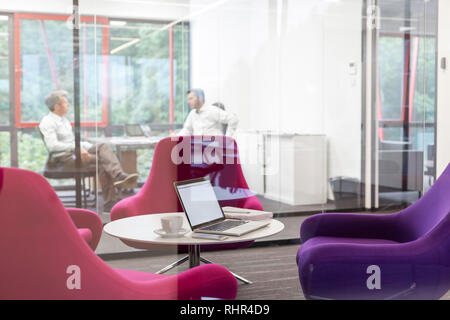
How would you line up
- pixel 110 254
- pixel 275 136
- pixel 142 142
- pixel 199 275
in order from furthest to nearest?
pixel 275 136
pixel 142 142
pixel 110 254
pixel 199 275

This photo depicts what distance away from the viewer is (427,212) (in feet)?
9.41

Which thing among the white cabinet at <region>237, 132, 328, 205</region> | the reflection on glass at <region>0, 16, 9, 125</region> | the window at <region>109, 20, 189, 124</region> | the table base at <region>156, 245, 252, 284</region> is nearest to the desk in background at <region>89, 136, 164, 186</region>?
the window at <region>109, 20, 189, 124</region>

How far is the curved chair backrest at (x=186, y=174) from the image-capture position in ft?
12.1

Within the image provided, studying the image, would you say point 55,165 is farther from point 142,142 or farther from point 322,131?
point 322,131

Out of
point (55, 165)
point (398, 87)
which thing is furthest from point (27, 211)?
point (398, 87)

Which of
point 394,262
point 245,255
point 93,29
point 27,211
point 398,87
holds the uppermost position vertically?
point 93,29

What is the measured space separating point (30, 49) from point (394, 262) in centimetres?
356

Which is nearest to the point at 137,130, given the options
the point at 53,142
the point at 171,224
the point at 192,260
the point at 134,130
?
the point at 134,130

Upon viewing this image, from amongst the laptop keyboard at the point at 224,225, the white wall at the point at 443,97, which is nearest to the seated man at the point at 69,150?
the laptop keyboard at the point at 224,225

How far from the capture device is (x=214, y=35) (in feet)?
17.4

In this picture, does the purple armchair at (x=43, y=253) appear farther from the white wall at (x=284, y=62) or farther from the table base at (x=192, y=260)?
the white wall at (x=284, y=62)

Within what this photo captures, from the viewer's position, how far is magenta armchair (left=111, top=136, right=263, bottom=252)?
366 cm

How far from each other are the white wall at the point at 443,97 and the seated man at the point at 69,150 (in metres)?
3.10

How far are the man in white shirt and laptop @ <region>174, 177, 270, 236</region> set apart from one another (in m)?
2.39
